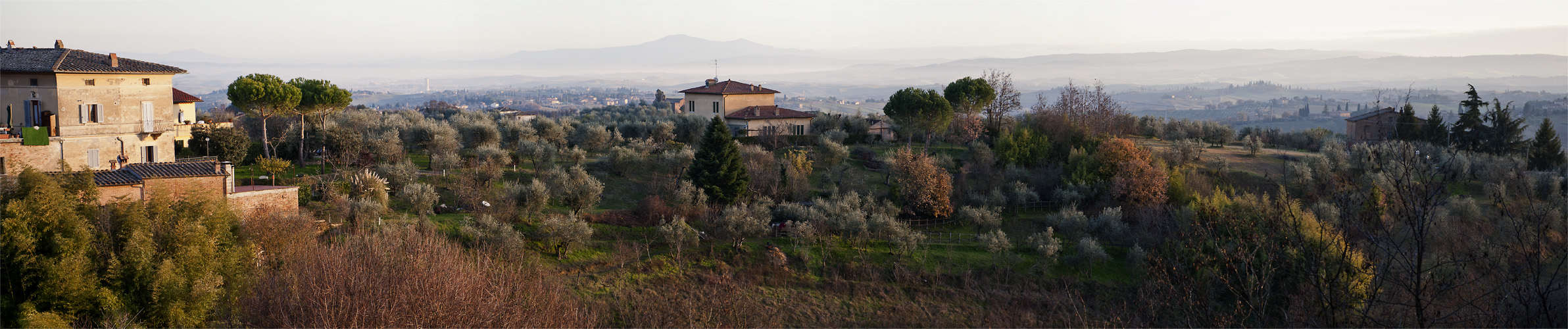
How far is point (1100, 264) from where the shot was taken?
2489 cm

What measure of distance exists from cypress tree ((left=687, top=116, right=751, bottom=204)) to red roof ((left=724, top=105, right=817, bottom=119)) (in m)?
16.3

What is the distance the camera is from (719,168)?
29203mm

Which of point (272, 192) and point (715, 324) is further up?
point (272, 192)

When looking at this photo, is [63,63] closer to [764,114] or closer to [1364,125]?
[764,114]

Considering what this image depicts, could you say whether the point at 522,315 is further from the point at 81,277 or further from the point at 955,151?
the point at 955,151

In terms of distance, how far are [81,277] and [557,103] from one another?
168580mm

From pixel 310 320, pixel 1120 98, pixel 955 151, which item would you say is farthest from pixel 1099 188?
pixel 1120 98

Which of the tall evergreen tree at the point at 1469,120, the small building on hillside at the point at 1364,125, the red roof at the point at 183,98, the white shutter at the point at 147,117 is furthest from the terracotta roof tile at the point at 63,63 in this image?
the tall evergreen tree at the point at 1469,120

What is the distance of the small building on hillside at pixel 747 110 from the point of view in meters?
45.3

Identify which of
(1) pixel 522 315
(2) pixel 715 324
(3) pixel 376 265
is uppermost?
(3) pixel 376 265

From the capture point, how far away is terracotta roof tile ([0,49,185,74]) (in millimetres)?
23094

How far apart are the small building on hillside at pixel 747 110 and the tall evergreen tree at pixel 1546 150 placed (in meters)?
35.9

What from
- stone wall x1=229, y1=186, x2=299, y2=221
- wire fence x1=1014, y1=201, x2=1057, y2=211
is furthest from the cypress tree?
stone wall x1=229, y1=186, x2=299, y2=221

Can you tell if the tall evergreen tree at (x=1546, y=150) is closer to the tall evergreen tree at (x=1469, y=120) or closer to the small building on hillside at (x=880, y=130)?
the tall evergreen tree at (x=1469, y=120)
